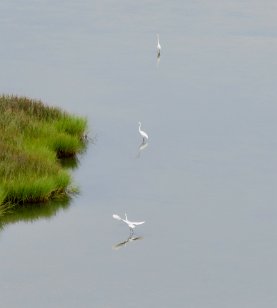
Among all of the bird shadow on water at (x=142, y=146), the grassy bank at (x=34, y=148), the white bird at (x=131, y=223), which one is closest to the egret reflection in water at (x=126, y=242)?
the white bird at (x=131, y=223)

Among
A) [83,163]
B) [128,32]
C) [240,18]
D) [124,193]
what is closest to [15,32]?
[128,32]

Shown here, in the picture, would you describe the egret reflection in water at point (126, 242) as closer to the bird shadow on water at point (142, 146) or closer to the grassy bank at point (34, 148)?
the grassy bank at point (34, 148)

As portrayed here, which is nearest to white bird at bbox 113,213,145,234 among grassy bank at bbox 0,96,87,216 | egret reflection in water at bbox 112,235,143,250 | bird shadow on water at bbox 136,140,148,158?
egret reflection in water at bbox 112,235,143,250

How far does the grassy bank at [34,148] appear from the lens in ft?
48.4

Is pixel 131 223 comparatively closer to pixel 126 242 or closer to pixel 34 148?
pixel 126 242

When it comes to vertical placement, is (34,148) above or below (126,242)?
above

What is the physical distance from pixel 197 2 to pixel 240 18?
391 cm

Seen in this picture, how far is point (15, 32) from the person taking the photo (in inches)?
1107

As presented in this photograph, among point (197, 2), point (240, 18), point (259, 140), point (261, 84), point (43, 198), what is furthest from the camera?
point (197, 2)

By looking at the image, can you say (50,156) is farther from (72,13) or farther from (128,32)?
(72,13)

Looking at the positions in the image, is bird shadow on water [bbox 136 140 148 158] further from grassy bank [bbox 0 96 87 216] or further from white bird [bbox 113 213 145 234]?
white bird [bbox 113 213 145 234]

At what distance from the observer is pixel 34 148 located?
1647cm

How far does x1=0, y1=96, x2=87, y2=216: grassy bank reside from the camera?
14742mm

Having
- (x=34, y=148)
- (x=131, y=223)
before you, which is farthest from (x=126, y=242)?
(x=34, y=148)
